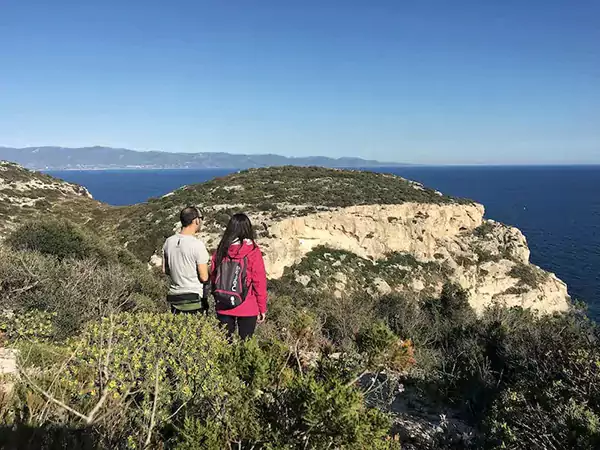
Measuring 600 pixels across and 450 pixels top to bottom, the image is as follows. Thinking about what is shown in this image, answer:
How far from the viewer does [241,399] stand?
94.3 inches

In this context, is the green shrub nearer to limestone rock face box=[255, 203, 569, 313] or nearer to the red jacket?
the red jacket

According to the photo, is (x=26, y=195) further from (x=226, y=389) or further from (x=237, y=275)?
(x=226, y=389)

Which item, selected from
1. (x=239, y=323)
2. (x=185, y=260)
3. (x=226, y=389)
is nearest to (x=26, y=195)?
(x=185, y=260)

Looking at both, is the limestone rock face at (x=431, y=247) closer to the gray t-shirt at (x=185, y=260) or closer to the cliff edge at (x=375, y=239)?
the cliff edge at (x=375, y=239)

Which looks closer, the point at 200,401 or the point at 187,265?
the point at 200,401

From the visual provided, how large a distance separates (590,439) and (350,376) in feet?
5.45

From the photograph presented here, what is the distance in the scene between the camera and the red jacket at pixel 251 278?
399 centimetres

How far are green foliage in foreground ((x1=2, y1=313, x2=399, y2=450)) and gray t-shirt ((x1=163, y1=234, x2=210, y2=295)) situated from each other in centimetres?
104

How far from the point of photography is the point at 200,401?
2.54 m

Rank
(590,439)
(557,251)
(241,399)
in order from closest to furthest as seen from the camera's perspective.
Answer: (241,399), (590,439), (557,251)

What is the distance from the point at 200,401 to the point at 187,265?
6.24 ft

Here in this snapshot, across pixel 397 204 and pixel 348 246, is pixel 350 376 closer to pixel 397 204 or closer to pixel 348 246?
pixel 348 246

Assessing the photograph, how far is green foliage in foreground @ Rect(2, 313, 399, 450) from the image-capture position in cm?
205

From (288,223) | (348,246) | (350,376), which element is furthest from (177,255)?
(348,246)
